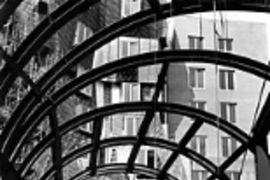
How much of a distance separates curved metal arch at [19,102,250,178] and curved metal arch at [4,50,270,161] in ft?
3.89

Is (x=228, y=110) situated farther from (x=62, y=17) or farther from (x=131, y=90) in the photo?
(x=62, y=17)

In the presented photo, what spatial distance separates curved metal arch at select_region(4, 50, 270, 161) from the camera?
26.9 feet

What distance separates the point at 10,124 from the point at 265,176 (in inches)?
154

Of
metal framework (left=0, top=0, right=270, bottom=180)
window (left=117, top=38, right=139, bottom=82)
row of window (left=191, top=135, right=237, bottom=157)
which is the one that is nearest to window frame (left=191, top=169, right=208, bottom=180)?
row of window (left=191, top=135, right=237, bottom=157)

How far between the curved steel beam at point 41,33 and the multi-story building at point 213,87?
525 inches

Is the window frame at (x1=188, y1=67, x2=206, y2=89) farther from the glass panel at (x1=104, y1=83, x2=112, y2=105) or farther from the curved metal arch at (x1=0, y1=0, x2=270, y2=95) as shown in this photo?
the curved metal arch at (x1=0, y1=0, x2=270, y2=95)

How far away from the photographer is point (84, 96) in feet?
67.1

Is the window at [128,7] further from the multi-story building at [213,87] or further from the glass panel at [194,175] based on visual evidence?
the glass panel at [194,175]

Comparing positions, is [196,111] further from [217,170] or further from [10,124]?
[10,124]

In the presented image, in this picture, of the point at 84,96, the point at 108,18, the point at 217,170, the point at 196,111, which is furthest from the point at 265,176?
the point at 84,96

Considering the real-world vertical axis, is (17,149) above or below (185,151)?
below

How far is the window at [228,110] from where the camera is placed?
2103 cm

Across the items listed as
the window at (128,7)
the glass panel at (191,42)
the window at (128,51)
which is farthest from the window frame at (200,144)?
the window at (128,7)

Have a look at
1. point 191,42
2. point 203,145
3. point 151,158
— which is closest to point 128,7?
point 191,42
